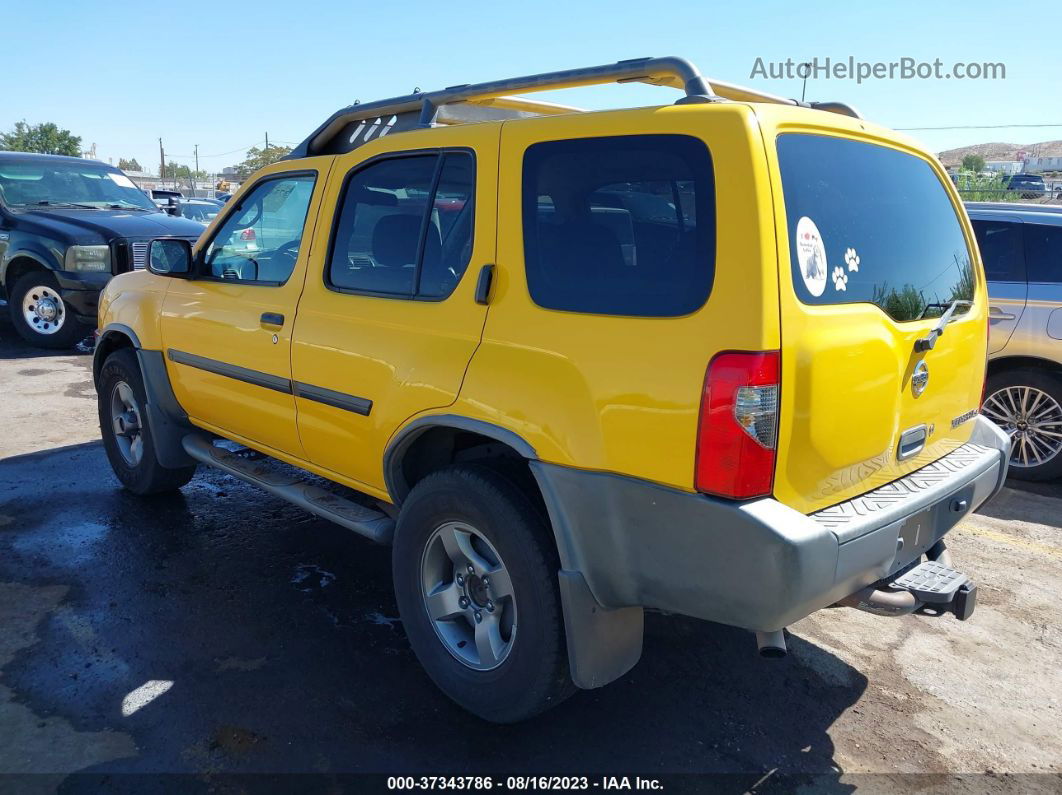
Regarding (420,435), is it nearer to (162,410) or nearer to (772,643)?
(772,643)

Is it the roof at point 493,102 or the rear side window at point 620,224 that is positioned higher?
the roof at point 493,102

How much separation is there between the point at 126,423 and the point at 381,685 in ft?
9.32

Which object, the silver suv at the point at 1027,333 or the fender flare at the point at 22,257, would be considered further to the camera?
the fender flare at the point at 22,257

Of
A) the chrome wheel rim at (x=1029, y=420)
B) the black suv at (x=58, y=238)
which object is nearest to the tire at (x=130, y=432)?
the black suv at (x=58, y=238)

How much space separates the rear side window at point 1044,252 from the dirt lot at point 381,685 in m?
2.11

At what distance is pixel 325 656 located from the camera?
343 cm

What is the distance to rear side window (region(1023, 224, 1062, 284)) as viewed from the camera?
227 inches

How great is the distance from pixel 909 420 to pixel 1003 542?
8.79 ft

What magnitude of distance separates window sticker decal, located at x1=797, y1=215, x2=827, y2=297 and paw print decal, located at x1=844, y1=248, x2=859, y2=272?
0.47 feet

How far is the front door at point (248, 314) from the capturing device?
3791 millimetres

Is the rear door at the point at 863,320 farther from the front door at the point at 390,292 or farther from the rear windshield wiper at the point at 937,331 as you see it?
the front door at the point at 390,292

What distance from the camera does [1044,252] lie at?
5809 millimetres

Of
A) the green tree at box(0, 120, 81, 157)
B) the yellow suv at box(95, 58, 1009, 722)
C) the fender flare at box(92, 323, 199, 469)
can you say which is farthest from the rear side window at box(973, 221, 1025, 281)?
the green tree at box(0, 120, 81, 157)

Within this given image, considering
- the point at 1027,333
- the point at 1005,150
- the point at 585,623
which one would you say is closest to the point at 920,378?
the point at 585,623
